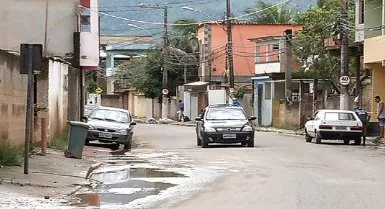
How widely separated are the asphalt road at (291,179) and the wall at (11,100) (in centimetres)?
469

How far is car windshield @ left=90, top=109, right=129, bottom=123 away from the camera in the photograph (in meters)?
31.3

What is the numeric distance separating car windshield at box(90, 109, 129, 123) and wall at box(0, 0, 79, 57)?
2571 millimetres

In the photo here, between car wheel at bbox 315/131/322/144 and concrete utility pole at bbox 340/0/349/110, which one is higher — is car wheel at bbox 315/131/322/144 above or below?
below

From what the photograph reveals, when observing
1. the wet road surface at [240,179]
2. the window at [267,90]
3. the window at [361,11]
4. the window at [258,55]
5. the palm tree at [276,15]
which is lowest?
the wet road surface at [240,179]

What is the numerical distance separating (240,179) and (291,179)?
41.3 inches

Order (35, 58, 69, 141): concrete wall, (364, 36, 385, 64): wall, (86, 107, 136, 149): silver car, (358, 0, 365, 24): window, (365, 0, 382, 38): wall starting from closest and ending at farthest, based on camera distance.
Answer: (35, 58, 69, 141): concrete wall, (86, 107, 136, 149): silver car, (364, 36, 385, 64): wall, (365, 0, 382, 38): wall, (358, 0, 365, 24): window

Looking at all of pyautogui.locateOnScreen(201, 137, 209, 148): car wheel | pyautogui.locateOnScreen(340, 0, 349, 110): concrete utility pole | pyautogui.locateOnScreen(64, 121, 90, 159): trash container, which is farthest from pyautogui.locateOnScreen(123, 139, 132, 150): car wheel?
pyautogui.locateOnScreen(340, 0, 349, 110): concrete utility pole

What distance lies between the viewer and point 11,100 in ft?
68.6

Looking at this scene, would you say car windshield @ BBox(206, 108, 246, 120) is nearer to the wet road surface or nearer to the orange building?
the wet road surface

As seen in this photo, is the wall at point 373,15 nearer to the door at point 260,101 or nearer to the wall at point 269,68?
the door at point 260,101

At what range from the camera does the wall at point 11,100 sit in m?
20.0

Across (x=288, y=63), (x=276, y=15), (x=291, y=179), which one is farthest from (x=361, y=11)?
(x=276, y=15)

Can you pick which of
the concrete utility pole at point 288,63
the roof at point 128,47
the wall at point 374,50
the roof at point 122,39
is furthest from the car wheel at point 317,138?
Answer: the roof at point 122,39

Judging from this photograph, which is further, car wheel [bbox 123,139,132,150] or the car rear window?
the car rear window
